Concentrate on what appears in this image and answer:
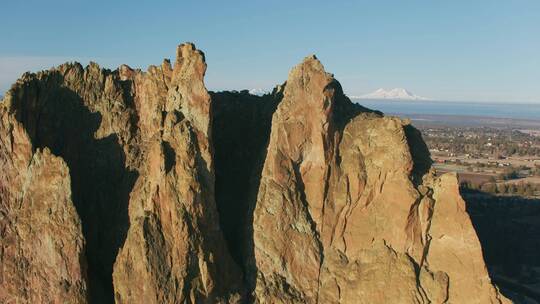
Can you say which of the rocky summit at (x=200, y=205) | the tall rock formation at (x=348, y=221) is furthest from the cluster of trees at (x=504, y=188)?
the rocky summit at (x=200, y=205)

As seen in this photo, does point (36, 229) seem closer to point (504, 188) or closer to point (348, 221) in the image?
point (348, 221)

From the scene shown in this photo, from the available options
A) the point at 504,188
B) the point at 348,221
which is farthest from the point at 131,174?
the point at 504,188

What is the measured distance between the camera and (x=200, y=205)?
2170 centimetres

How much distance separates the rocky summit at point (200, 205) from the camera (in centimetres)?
2108

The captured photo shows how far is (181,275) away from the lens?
20938mm

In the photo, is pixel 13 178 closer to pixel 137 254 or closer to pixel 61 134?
pixel 61 134

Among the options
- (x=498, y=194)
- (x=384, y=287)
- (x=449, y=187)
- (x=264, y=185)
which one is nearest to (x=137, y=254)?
(x=264, y=185)

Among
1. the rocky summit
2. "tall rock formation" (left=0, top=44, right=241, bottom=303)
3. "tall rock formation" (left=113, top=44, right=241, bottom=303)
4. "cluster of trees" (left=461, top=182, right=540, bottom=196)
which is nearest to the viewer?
"tall rock formation" (left=113, top=44, right=241, bottom=303)

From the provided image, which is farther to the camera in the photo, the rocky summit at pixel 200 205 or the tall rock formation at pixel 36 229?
the rocky summit at pixel 200 205

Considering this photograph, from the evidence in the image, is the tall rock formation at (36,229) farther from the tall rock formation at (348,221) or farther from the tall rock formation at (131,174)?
the tall rock formation at (348,221)

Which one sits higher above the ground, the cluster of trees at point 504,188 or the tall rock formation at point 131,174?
the tall rock formation at point 131,174

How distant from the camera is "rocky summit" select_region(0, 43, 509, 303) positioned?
21078 mm

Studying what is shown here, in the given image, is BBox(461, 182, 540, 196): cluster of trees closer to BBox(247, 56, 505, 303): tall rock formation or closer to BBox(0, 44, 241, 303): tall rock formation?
BBox(247, 56, 505, 303): tall rock formation

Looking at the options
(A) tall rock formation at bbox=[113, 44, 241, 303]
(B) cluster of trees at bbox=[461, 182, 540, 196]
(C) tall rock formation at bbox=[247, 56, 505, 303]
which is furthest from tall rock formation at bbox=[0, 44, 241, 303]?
(B) cluster of trees at bbox=[461, 182, 540, 196]
